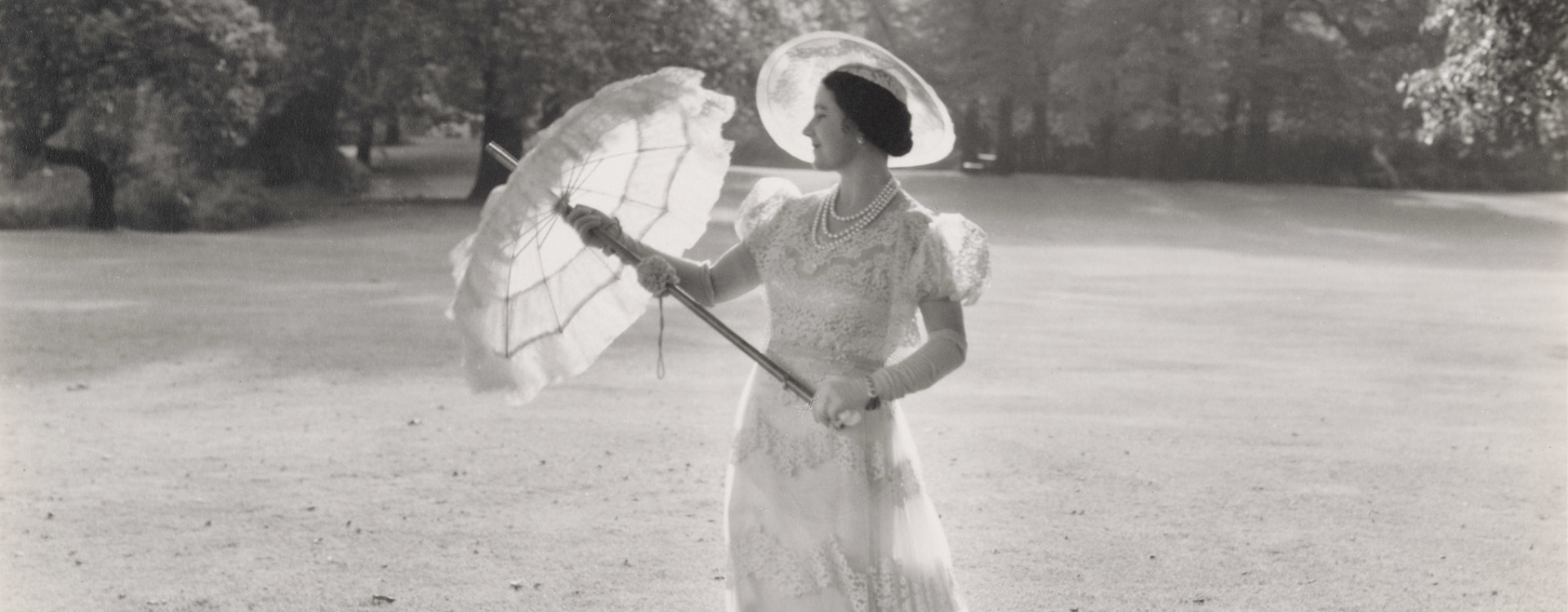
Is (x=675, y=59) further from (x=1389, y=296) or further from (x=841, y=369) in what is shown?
(x=841, y=369)

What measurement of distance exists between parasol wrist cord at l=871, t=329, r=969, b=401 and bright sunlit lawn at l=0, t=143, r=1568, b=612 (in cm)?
203

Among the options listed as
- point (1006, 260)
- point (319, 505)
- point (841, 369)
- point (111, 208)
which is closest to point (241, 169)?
point (111, 208)

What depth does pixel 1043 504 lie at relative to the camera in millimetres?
6621

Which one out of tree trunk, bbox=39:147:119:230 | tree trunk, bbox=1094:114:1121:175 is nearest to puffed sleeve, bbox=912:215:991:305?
tree trunk, bbox=39:147:119:230

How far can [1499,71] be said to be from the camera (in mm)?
12039

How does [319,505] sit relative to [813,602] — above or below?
below

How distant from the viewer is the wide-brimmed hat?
11.3 ft

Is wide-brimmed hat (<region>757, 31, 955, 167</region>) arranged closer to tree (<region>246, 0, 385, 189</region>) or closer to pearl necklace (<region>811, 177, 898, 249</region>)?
pearl necklace (<region>811, 177, 898, 249</region>)

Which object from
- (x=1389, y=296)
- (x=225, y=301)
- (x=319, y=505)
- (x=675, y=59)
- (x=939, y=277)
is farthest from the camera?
(x=675, y=59)

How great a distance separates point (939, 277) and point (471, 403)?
19.5ft

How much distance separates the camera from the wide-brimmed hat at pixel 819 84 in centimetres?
344

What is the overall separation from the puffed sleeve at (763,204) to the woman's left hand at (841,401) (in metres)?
0.61
